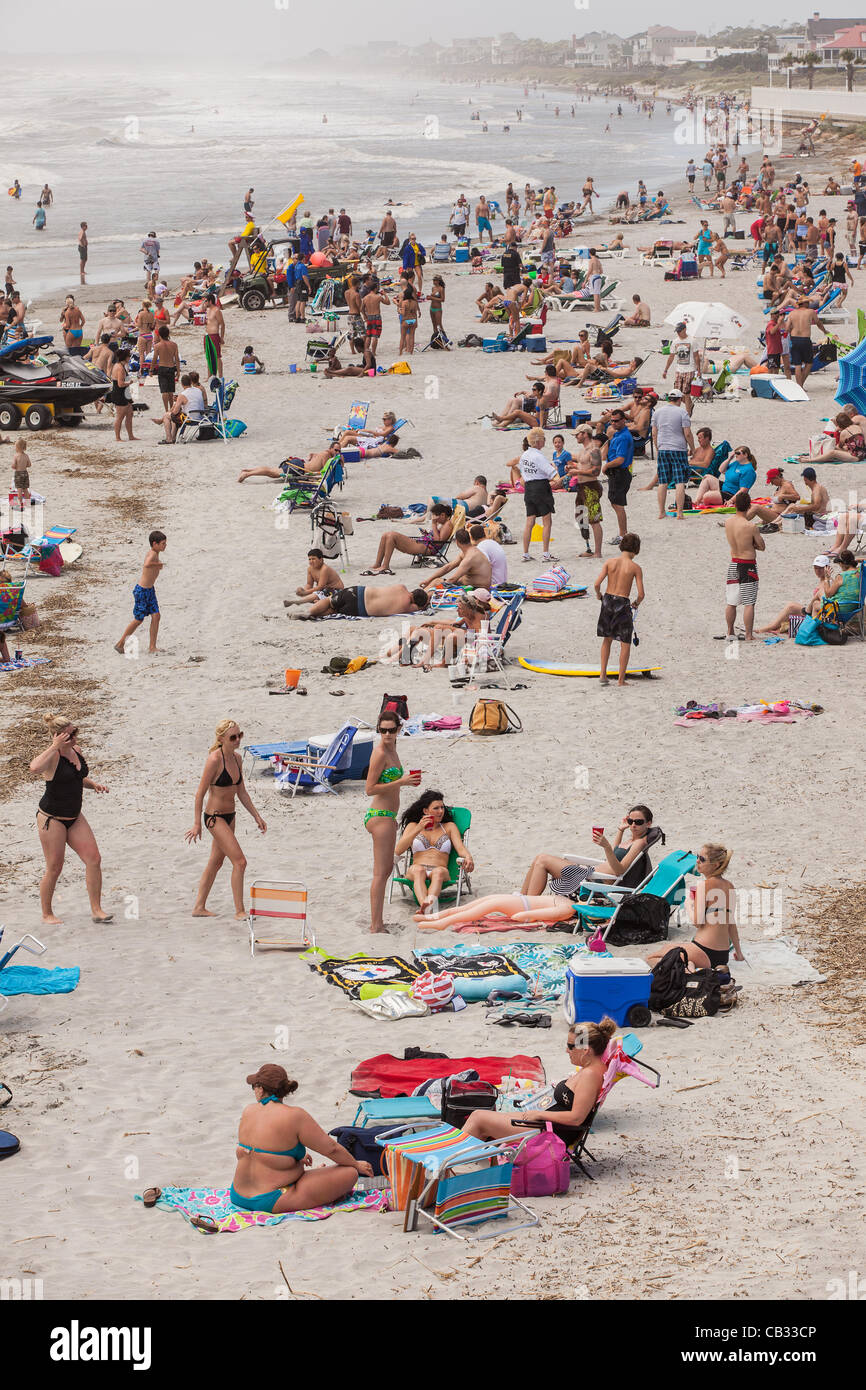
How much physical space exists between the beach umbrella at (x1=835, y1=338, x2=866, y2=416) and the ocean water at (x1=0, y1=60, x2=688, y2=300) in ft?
87.7

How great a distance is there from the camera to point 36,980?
8500 mm

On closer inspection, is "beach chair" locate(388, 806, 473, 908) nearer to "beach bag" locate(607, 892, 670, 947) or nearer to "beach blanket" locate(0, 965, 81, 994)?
"beach bag" locate(607, 892, 670, 947)

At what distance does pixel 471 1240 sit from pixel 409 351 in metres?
24.1

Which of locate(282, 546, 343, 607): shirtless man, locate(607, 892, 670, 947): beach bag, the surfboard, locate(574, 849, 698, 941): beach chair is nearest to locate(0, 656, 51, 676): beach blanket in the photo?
locate(282, 546, 343, 607): shirtless man

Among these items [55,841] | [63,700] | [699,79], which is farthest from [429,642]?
[699,79]

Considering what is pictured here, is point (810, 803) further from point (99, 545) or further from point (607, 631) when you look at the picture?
point (99, 545)

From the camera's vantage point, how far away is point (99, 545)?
18.1 metres

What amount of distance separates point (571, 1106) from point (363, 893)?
3640 millimetres

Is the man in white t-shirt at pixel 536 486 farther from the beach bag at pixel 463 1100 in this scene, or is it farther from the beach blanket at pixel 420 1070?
the beach bag at pixel 463 1100

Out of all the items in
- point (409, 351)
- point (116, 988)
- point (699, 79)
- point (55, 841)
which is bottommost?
point (116, 988)

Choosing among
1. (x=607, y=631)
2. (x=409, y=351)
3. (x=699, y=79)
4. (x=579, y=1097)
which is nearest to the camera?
(x=579, y=1097)

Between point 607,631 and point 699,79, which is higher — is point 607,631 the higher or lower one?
the lower one

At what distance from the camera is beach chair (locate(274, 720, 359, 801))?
458 inches

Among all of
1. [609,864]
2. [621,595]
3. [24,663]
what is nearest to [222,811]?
[609,864]
